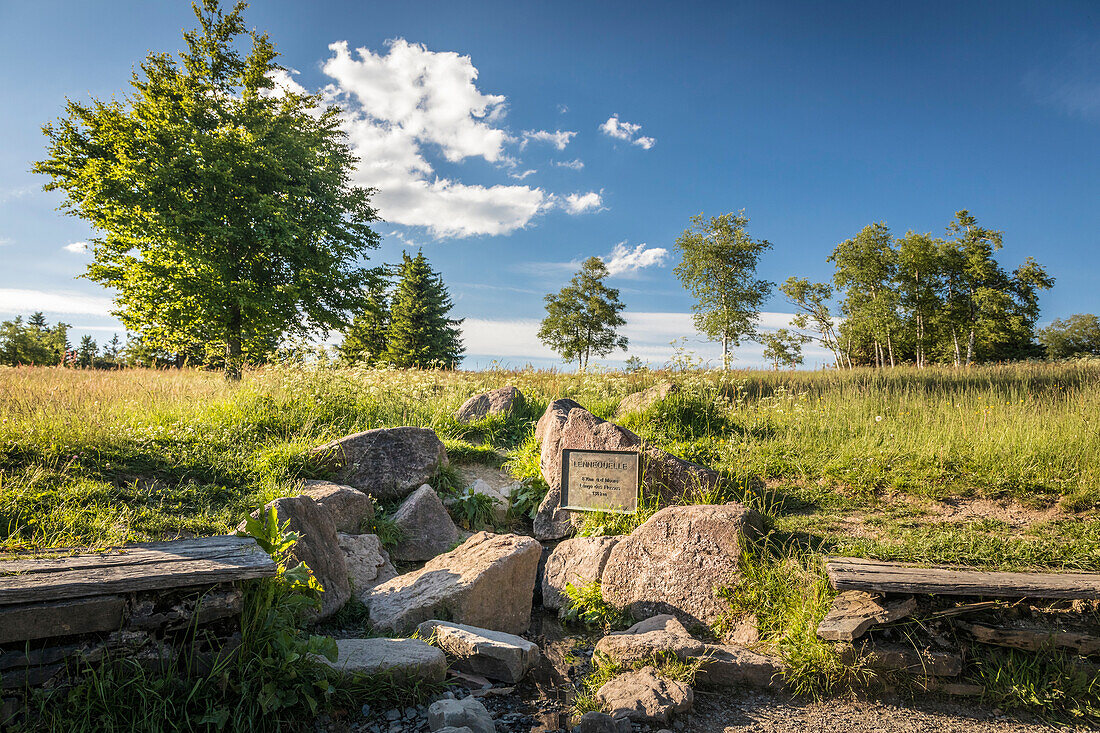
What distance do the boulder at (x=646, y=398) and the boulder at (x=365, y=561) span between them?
505 cm

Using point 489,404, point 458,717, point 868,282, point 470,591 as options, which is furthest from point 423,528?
point 868,282

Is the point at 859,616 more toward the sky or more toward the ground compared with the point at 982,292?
more toward the ground

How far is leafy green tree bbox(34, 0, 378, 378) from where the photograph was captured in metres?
16.0

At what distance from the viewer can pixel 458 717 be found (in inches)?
114

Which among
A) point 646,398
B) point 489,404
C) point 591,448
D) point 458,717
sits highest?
point 646,398

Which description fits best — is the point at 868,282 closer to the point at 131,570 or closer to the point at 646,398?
the point at 646,398

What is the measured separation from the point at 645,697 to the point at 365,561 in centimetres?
A: 314

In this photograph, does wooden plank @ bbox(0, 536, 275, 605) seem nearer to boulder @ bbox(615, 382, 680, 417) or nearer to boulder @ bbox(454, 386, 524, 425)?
boulder @ bbox(454, 386, 524, 425)

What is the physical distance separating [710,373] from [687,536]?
636 cm

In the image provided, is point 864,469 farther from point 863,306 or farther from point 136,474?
point 863,306

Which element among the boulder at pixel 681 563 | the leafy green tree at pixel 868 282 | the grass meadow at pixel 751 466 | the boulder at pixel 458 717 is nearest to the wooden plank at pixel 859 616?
the grass meadow at pixel 751 466

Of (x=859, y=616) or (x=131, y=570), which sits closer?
(x=131, y=570)

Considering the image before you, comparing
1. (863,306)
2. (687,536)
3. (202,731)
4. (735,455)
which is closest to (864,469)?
(735,455)

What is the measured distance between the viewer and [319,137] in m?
20.2
